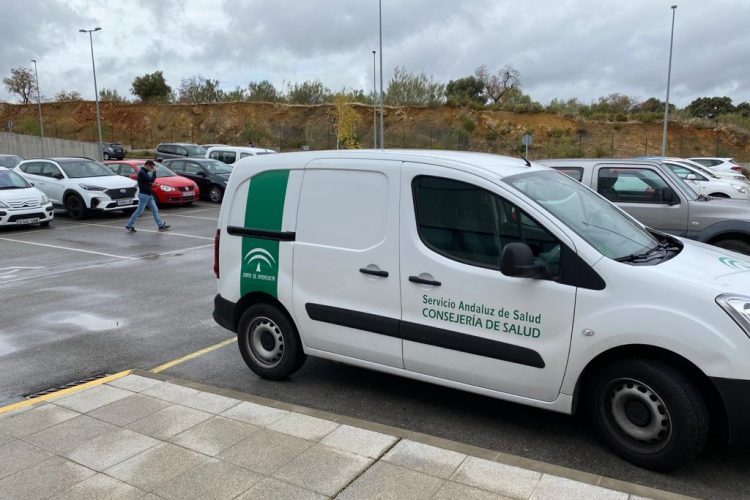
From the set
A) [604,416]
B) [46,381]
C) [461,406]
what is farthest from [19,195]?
[604,416]

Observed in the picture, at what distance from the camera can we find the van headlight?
3162mm

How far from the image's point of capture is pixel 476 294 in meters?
3.84

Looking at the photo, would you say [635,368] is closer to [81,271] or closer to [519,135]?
[81,271]

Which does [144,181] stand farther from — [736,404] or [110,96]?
[110,96]

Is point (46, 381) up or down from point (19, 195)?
down

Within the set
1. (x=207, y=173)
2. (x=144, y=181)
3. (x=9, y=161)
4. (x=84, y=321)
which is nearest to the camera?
(x=84, y=321)

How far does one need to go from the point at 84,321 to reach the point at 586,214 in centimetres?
568

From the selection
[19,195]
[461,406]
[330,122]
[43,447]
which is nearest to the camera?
[43,447]

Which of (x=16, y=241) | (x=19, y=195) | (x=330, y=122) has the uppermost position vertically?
(x=330, y=122)

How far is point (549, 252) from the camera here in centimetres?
370

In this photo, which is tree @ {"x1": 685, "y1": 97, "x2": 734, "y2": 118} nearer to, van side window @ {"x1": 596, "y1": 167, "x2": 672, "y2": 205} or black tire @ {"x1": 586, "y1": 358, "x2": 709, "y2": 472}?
van side window @ {"x1": 596, "y1": 167, "x2": 672, "y2": 205}

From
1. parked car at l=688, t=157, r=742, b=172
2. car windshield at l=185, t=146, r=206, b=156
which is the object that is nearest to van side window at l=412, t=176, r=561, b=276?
parked car at l=688, t=157, r=742, b=172

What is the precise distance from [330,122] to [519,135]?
16702mm

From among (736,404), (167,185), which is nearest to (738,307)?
(736,404)
